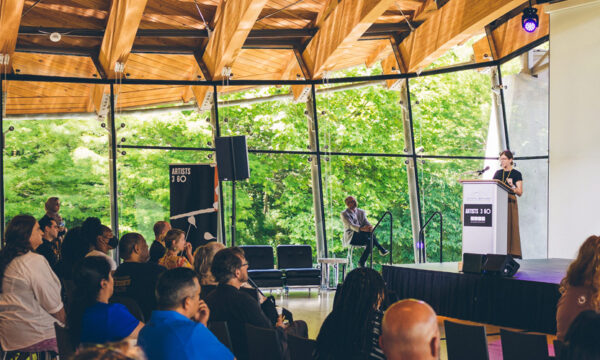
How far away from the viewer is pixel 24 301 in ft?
14.9

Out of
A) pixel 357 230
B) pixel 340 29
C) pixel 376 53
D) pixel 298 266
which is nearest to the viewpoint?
pixel 340 29

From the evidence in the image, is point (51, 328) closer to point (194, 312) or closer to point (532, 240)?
point (194, 312)

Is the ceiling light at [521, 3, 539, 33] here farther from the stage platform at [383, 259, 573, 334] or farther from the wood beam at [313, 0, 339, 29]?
the stage platform at [383, 259, 573, 334]

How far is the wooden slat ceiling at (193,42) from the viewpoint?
9.91m

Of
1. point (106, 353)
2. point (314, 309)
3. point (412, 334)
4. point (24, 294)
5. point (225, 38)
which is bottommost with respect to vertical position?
point (314, 309)

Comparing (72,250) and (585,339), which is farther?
(72,250)

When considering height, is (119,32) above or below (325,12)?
below

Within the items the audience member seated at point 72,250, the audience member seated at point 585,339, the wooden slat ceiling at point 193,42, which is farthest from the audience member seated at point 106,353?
the wooden slat ceiling at point 193,42

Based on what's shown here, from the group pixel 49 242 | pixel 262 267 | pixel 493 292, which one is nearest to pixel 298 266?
pixel 262 267

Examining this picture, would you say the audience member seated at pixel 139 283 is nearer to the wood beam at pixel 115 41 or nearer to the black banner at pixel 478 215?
the black banner at pixel 478 215

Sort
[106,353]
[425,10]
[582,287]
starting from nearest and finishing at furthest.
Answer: [106,353]
[582,287]
[425,10]

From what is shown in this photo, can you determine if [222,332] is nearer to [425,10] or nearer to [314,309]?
[314,309]

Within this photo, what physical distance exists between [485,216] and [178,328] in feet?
17.1

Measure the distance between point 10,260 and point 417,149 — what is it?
9077mm
